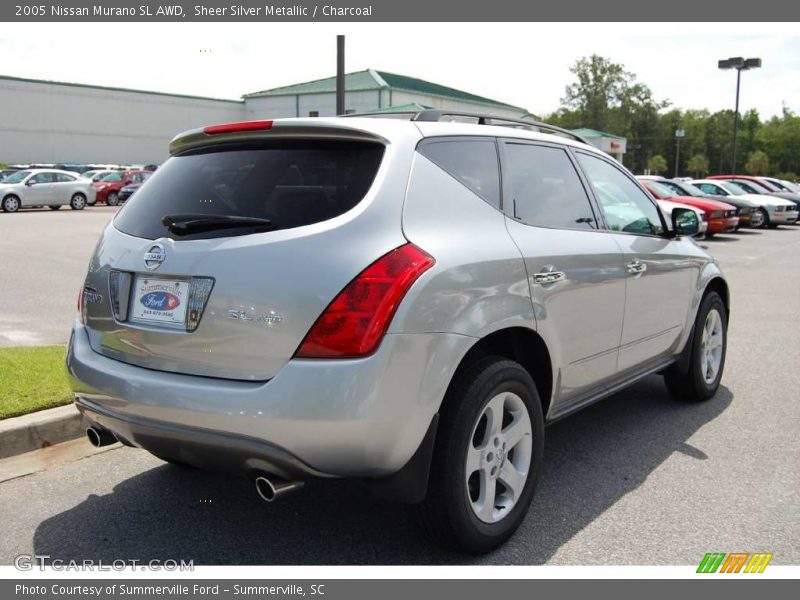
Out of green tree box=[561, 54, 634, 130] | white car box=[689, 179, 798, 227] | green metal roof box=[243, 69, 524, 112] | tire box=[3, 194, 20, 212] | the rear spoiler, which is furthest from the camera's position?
green tree box=[561, 54, 634, 130]

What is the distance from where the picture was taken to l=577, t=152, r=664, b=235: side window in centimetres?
437

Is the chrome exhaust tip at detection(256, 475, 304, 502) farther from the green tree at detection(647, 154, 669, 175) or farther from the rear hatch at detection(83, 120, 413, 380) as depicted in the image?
the green tree at detection(647, 154, 669, 175)

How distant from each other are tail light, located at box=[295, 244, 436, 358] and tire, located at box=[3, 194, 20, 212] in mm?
27879

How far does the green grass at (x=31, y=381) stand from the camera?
14.7ft

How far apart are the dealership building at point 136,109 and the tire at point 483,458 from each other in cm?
4710

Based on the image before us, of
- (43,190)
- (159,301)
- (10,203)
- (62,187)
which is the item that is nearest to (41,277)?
(159,301)

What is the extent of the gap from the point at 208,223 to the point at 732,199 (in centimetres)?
2364

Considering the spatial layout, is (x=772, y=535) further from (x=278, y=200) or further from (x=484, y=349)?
(x=278, y=200)

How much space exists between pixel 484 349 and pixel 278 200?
3.50 feet

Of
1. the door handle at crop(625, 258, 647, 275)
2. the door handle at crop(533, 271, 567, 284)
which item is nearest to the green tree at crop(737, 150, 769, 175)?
the door handle at crop(625, 258, 647, 275)

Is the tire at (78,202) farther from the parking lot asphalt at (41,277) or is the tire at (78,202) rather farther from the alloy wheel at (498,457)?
the alloy wheel at (498,457)

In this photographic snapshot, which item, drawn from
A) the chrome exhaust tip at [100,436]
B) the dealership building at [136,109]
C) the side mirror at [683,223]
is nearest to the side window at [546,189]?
the side mirror at [683,223]

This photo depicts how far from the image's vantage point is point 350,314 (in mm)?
2678

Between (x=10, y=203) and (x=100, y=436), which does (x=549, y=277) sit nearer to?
(x=100, y=436)
